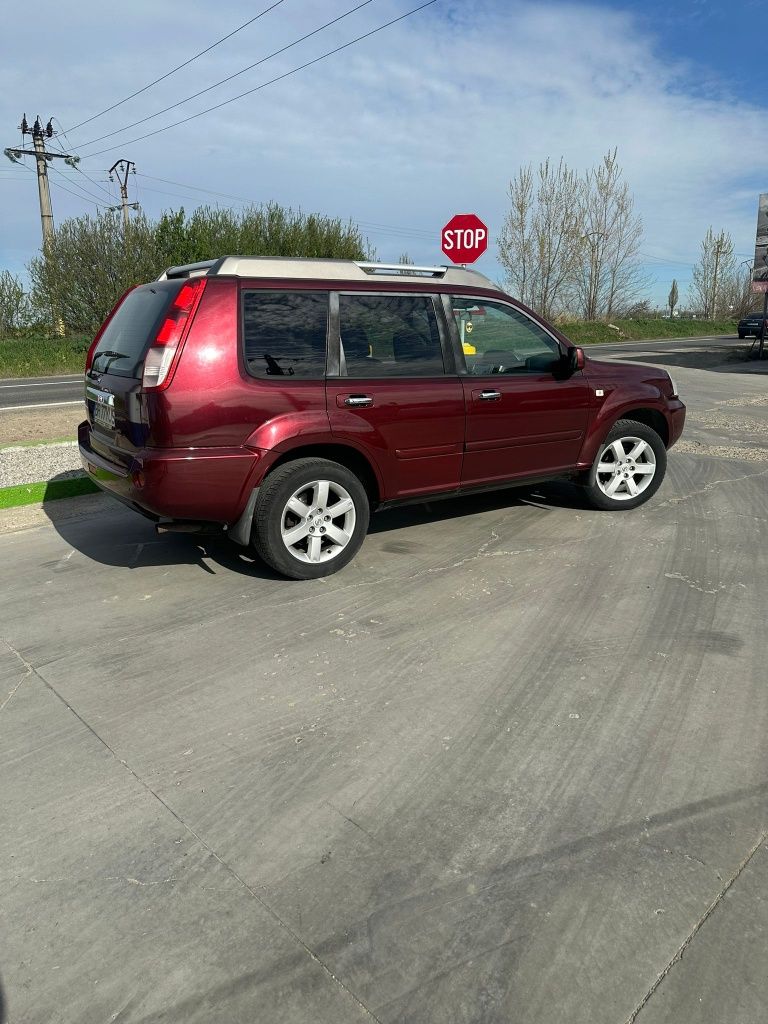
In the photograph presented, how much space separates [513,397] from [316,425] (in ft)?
5.18

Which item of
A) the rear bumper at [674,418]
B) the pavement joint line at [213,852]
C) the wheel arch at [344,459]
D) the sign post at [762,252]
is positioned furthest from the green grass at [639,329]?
the pavement joint line at [213,852]

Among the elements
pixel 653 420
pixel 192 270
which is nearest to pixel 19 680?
pixel 192 270

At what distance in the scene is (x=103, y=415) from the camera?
4656 mm

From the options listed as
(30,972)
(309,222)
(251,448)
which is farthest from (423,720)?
(309,222)

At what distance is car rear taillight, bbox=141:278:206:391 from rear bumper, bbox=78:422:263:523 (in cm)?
37

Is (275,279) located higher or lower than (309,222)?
lower

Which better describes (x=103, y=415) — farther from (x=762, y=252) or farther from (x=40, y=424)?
(x=762, y=252)

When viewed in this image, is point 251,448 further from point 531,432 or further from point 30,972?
point 30,972

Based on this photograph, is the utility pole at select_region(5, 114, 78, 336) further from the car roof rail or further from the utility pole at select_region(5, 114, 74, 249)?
the car roof rail

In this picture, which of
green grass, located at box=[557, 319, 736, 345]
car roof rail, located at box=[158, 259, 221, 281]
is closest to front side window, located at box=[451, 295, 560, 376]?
car roof rail, located at box=[158, 259, 221, 281]

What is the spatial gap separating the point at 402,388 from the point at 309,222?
3167 cm

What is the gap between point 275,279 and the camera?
4.52m

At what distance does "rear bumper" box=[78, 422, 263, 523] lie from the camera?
4.16m

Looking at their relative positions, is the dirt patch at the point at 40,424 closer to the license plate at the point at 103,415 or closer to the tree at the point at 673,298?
the license plate at the point at 103,415
